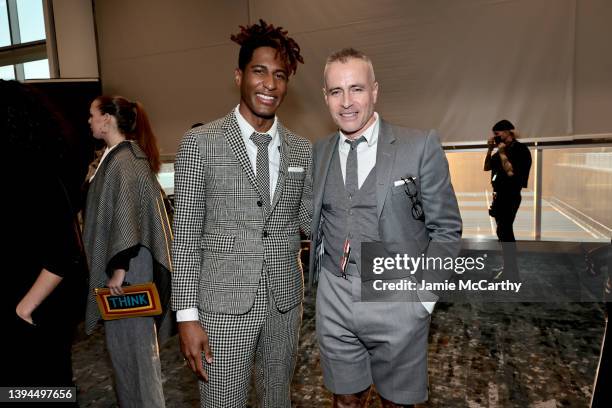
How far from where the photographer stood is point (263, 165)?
1659mm

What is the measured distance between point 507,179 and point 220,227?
156 inches

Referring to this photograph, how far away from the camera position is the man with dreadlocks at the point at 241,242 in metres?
1.56

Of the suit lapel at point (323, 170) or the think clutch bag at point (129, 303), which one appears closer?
the suit lapel at point (323, 170)

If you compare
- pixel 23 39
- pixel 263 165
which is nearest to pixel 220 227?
pixel 263 165

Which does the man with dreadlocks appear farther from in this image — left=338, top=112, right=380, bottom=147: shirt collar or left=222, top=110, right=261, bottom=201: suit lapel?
left=338, top=112, right=380, bottom=147: shirt collar

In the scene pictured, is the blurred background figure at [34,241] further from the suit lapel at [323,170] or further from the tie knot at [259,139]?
the suit lapel at [323,170]

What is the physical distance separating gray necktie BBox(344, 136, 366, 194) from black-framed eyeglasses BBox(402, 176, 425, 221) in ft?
0.63

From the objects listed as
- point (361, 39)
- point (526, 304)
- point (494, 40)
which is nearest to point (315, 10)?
point (361, 39)

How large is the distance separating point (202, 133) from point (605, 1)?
209 inches

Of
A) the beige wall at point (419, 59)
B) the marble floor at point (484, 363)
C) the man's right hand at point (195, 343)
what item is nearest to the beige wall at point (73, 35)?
the beige wall at point (419, 59)

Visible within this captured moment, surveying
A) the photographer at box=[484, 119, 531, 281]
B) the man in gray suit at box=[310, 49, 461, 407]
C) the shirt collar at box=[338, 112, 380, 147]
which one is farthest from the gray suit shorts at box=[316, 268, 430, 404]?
the photographer at box=[484, 119, 531, 281]

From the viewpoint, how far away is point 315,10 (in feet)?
19.5

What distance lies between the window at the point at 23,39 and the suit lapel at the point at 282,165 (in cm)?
735

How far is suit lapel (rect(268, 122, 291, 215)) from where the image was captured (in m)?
1.65
